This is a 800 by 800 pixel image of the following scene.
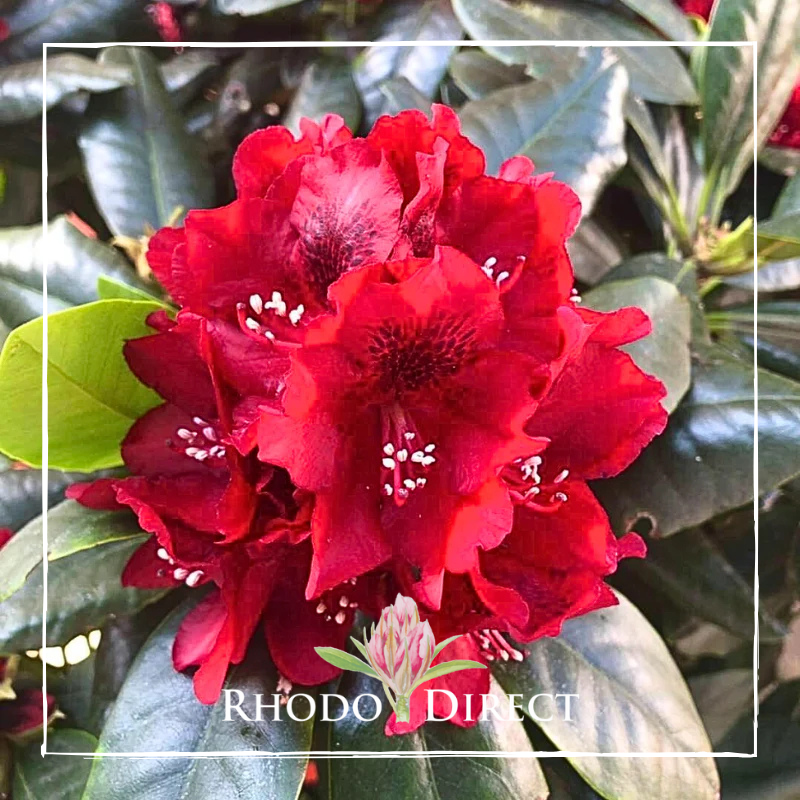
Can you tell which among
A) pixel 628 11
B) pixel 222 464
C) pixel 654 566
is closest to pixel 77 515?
pixel 222 464

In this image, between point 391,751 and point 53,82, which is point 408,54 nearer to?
point 53,82

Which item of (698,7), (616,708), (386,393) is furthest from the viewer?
(698,7)

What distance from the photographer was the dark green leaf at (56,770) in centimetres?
50

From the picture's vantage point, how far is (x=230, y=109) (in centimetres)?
57

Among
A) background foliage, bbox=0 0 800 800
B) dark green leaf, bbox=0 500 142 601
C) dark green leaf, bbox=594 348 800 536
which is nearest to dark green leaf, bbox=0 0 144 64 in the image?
background foliage, bbox=0 0 800 800

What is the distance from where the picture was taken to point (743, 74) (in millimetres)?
533

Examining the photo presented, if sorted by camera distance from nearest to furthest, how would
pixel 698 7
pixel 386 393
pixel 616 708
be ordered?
pixel 386 393 < pixel 616 708 < pixel 698 7

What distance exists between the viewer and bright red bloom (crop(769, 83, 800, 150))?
57 cm

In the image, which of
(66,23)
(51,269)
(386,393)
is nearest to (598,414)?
(386,393)

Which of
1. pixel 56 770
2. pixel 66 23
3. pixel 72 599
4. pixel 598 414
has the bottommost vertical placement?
pixel 56 770

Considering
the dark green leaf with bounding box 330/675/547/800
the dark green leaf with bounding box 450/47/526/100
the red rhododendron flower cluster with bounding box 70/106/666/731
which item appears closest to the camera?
the red rhododendron flower cluster with bounding box 70/106/666/731

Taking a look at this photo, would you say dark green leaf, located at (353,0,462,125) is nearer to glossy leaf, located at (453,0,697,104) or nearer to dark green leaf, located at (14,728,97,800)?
glossy leaf, located at (453,0,697,104)

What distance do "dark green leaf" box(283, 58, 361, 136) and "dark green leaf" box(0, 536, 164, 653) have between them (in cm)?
29

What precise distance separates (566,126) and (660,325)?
0.14 metres
